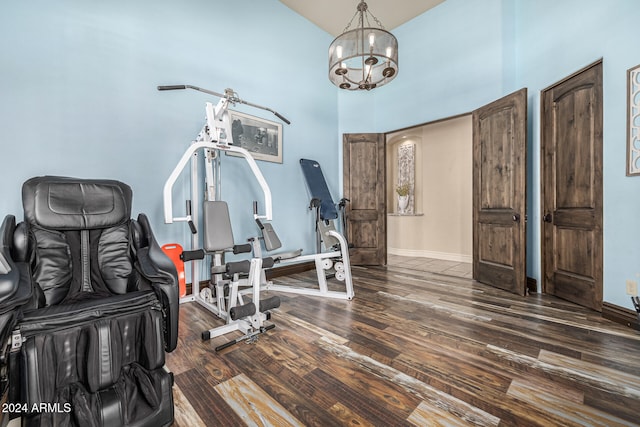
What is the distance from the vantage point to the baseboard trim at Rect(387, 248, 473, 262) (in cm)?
539

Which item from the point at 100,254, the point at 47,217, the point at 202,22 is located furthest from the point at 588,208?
the point at 202,22

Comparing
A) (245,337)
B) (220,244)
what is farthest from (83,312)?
(220,244)

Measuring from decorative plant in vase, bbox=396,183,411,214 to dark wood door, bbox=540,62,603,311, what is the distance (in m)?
3.10

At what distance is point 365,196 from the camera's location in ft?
15.5

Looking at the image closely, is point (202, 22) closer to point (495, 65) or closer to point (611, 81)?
point (495, 65)

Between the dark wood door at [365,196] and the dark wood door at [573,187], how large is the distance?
2.14 m

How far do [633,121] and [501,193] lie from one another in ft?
4.24

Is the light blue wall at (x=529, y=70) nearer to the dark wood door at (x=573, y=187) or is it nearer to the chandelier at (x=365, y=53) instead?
the dark wood door at (x=573, y=187)

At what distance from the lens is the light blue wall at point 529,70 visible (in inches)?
91.7

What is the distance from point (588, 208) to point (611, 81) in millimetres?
1125

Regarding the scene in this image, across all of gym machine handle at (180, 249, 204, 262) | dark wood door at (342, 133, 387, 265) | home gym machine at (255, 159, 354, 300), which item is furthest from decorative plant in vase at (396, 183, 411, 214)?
gym machine handle at (180, 249, 204, 262)

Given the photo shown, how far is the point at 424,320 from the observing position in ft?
7.93

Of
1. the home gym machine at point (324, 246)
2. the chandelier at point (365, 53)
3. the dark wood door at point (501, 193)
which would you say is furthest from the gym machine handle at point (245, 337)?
the dark wood door at point (501, 193)

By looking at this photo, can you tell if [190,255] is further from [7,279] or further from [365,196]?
[365,196]
